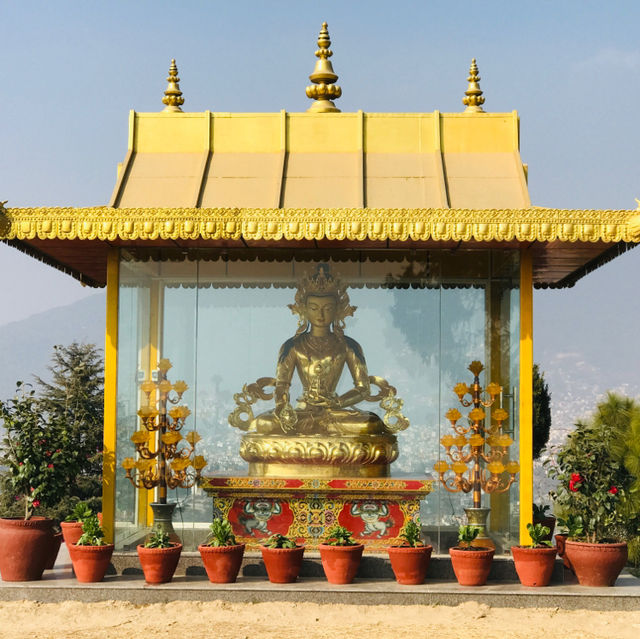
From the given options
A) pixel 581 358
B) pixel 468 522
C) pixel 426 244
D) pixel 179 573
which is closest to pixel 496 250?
pixel 426 244

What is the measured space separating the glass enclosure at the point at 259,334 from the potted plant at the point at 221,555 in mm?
597

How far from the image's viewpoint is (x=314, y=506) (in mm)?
9805

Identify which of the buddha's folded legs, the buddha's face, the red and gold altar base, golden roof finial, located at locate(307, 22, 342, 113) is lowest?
the red and gold altar base

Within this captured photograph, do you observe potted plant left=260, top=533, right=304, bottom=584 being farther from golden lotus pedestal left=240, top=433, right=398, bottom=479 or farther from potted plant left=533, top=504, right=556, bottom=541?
potted plant left=533, top=504, right=556, bottom=541

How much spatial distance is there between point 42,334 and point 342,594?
10876cm

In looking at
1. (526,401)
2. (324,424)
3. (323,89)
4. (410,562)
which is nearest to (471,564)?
(410,562)

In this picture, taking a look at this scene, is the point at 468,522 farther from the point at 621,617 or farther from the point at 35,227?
the point at 35,227

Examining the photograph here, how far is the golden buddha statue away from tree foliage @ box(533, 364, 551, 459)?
5981 mm

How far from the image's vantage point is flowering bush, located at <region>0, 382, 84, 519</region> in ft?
31.0

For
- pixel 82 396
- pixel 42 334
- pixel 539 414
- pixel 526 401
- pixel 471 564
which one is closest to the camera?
pixel 471 564

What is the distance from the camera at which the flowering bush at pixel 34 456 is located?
9.46 meters

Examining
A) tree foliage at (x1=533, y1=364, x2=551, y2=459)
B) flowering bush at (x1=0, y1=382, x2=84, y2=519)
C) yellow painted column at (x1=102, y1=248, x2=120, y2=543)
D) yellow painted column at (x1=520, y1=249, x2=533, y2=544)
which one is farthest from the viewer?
tree foliage at (x1=533, y1=364, x2=551, y2=459)

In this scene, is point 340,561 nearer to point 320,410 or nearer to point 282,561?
point 282,561

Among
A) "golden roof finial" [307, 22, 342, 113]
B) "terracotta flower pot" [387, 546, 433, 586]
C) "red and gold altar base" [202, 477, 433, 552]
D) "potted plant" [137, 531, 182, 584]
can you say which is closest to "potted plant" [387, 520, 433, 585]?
"terracotta flower pot" [387, 546, 433, 586]
